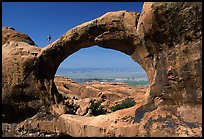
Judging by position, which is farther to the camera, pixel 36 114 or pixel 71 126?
pixel 36 114

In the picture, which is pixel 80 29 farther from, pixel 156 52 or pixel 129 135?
pixel 129 135

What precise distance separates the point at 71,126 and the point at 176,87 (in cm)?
389

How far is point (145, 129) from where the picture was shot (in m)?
6.72

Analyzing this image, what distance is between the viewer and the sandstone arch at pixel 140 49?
630 cm

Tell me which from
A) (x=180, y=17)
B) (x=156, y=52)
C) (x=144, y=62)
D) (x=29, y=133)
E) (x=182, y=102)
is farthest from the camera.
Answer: (x=29, y=133)

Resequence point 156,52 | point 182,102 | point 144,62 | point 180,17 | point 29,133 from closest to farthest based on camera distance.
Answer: point 180,17 → point 182,102 → point 156,52 → point 144,62 → point 29,133

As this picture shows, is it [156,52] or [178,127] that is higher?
[156,52]

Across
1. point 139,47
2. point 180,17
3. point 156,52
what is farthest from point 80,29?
point 180,17

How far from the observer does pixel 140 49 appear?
26.7 feet

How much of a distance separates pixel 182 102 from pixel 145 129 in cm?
117

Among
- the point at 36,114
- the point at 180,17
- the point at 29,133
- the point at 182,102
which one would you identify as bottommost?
the point at 29,133

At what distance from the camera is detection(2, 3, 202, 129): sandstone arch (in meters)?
6.30

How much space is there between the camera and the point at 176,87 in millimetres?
6730

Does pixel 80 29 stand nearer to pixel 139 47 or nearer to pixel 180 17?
pixel 139 47
